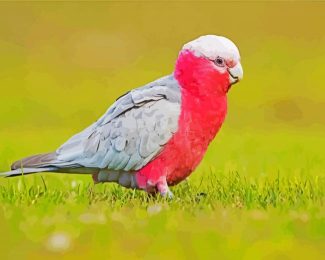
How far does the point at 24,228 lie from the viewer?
6.18 metres

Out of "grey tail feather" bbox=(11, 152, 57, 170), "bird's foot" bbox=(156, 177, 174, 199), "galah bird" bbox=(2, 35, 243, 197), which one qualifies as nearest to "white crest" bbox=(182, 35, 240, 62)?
"galah bird" bbox=(2, 35, 243, 197)

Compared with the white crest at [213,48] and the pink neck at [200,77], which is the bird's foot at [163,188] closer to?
the pink neck at [200,77]

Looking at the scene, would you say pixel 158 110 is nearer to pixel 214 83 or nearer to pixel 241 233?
pixel 214 83

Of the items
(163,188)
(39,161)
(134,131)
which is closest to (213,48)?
(134,131)

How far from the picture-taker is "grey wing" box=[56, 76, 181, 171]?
6672 mm

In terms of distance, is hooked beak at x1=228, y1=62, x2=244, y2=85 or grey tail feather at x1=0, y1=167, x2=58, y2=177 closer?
hooked beak at x1=228, y1=62, x2=244, y2=85

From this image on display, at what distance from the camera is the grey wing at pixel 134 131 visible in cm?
667

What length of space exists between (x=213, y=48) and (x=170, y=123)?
0.56 meters

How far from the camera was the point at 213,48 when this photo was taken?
6.73 meters

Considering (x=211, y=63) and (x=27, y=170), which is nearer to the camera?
(x=211, y=63)

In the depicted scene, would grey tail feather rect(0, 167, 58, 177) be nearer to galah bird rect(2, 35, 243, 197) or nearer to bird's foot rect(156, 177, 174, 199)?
galah bird rect(2, 35, 243, 197)

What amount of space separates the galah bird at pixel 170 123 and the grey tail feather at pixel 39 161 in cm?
17

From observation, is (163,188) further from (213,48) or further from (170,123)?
(213,48)

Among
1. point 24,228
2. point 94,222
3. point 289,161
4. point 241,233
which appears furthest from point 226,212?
point 289,161
